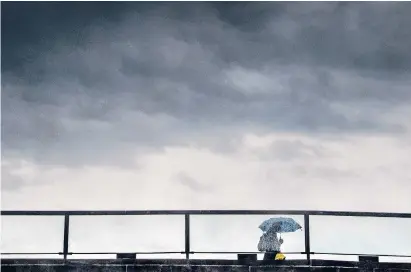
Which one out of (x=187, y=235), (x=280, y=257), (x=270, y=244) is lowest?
(x=280, y=257)

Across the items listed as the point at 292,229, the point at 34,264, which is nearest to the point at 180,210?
the point at 292,229

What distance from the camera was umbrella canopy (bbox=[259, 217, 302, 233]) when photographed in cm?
1316

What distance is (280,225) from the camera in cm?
1316

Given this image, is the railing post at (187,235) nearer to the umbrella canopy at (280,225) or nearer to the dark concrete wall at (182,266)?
the dark concrete wall at (182,266)

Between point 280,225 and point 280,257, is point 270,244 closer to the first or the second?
point 280,257

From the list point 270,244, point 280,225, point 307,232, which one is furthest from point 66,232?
point 307,232

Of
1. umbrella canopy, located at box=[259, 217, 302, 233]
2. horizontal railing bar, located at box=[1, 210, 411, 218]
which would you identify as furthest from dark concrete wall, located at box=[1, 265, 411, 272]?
horizontal railing bar, located at box=[1, 210, 411, 218]

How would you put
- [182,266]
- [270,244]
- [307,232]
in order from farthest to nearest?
[270,244]
[307,232]
[182,266]

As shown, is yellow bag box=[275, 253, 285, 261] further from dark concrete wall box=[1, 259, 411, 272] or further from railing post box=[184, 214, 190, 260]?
railing post box=[184, 214, 190, 260]

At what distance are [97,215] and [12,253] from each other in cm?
215

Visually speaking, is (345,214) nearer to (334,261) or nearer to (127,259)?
(334,261)

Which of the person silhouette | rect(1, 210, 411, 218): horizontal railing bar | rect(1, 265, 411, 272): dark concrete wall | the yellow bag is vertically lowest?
rect(1, 265, 411, 272): dark concrete wall

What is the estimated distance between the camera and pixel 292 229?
1321 cm

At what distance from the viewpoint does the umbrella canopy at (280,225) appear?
43.2 ft
